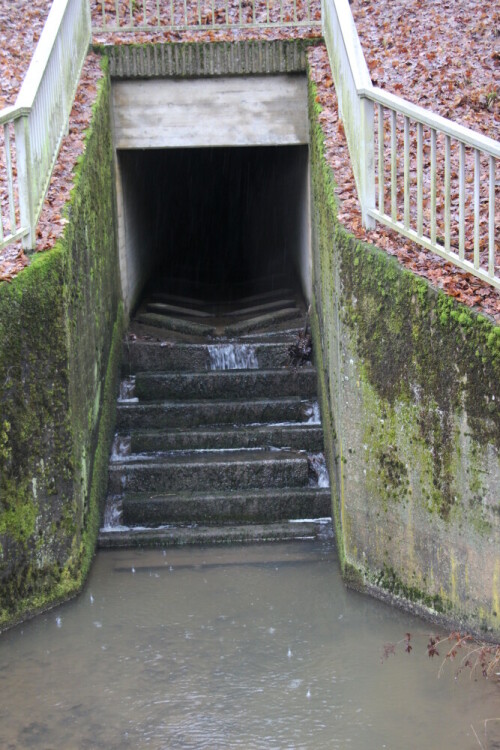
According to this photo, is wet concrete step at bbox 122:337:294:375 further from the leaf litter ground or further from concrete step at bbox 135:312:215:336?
the leaf litter ground

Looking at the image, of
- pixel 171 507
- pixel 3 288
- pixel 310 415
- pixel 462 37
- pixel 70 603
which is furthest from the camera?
pixel 462 37

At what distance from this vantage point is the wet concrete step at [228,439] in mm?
9188

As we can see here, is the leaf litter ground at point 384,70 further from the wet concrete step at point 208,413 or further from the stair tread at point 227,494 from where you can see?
the stair tread at point 227,494

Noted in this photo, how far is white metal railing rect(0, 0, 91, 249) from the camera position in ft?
24.1

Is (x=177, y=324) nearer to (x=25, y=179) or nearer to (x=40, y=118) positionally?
(x=40, y=118)

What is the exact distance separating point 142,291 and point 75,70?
153 inches

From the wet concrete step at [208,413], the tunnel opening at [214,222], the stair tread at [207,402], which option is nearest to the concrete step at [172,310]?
the tunnel opening at [214,222]

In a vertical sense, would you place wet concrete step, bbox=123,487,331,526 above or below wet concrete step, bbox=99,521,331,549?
above

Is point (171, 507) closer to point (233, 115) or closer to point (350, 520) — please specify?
point (350, 520)

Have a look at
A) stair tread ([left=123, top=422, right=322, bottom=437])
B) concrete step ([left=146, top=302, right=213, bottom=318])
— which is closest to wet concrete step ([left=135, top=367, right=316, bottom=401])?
stair tread ([left=123, top=422, right=322, bottom=437])

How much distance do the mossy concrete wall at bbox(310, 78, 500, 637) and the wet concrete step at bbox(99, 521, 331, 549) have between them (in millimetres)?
523

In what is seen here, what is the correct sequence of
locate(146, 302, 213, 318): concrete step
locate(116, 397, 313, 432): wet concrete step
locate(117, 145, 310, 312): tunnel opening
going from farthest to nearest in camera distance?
1. locate(117, 145, 310, 312): tunnel opening
2. locate(146, 302, 213, 318): concrete step
3. locate(116, 397, 313, 432): wet concrete step

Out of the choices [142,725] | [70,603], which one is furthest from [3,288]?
[142,725]

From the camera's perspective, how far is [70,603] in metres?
7.31
